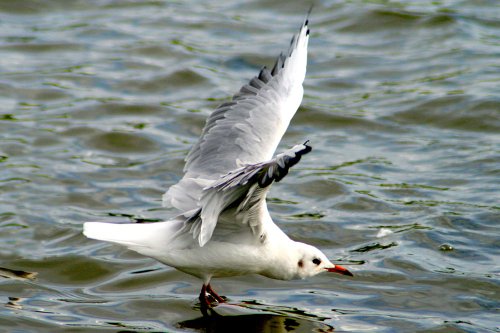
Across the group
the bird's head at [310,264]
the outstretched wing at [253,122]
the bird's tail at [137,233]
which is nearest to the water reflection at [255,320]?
the bird's head at [310,264]

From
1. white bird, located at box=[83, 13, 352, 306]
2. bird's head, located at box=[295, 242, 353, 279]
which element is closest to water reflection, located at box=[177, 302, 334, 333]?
white bird, located at box=[83, 13, 352, 306]

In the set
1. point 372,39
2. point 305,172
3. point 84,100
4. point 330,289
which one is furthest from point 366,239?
point 372,39

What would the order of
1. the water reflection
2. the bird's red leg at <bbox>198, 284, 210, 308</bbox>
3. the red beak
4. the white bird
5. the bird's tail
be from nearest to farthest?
the white bird, the bird's tail, the water reflection, the bird's red leg at <bbox>198, 284, 210, 308</bbox>, the red beak

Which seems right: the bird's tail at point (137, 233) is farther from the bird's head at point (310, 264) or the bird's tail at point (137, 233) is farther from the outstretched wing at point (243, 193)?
the bird's head at point (310, 264)

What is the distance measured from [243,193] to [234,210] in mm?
346

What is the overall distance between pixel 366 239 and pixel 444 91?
3.84 m

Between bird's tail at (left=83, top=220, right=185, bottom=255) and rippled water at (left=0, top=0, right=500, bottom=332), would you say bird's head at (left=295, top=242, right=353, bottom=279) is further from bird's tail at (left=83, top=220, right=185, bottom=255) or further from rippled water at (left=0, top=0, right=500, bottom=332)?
bird's tail at (left=83, top=220, right=185, bottom=255)

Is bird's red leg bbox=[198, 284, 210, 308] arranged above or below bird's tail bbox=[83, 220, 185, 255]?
below

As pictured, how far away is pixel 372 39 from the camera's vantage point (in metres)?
13.0

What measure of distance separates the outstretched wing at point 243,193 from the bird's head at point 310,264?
1.67 ft

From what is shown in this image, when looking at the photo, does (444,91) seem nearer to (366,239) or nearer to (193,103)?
(193,103)

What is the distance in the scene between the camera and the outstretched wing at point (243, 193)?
5047 millimetres

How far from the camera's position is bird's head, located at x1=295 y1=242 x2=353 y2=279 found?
6445mm

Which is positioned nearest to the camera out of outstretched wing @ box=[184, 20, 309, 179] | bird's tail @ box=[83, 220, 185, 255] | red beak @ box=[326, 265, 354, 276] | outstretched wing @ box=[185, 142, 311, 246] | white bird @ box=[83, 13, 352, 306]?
outstretched wing @ box=[185, 142, 311, 246]
